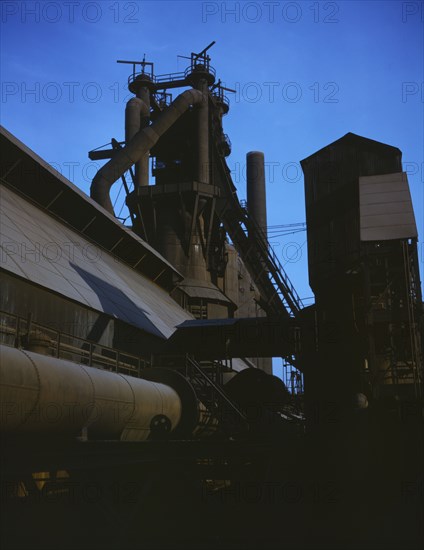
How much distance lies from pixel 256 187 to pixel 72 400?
196 ft

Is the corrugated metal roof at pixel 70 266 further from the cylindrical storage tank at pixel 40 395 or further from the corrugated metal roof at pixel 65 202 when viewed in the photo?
the cylindrical storage tank at pixel 40 395

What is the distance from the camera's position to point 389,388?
14.7 metres

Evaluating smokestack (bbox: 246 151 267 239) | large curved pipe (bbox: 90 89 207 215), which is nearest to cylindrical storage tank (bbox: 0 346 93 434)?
large curved pipe (bbox: 90 89 207 215)

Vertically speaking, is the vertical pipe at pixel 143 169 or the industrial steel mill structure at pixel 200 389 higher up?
the vertical pipe at pixel 143 169

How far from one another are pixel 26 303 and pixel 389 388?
10235 millimetres

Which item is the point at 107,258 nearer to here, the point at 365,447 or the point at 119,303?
the point at 119,303

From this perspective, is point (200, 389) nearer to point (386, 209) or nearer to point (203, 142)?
point (386, 209)

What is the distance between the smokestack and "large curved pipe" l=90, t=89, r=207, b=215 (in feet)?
77.6

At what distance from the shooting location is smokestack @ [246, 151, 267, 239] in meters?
65.4

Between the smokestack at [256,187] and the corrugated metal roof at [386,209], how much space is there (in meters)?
44.2

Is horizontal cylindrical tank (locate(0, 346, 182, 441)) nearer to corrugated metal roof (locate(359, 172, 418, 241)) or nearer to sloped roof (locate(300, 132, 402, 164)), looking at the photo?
corrugated metal roof (locate(359, 172, 418, 241))

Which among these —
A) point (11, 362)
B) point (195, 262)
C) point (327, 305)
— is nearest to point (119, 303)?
point (327, 305)

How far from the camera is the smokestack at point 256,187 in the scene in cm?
6544

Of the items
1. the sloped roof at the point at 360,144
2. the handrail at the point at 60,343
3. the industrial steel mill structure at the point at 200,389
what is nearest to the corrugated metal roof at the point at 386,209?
the industrial steel mill structure at the point at 200,389
